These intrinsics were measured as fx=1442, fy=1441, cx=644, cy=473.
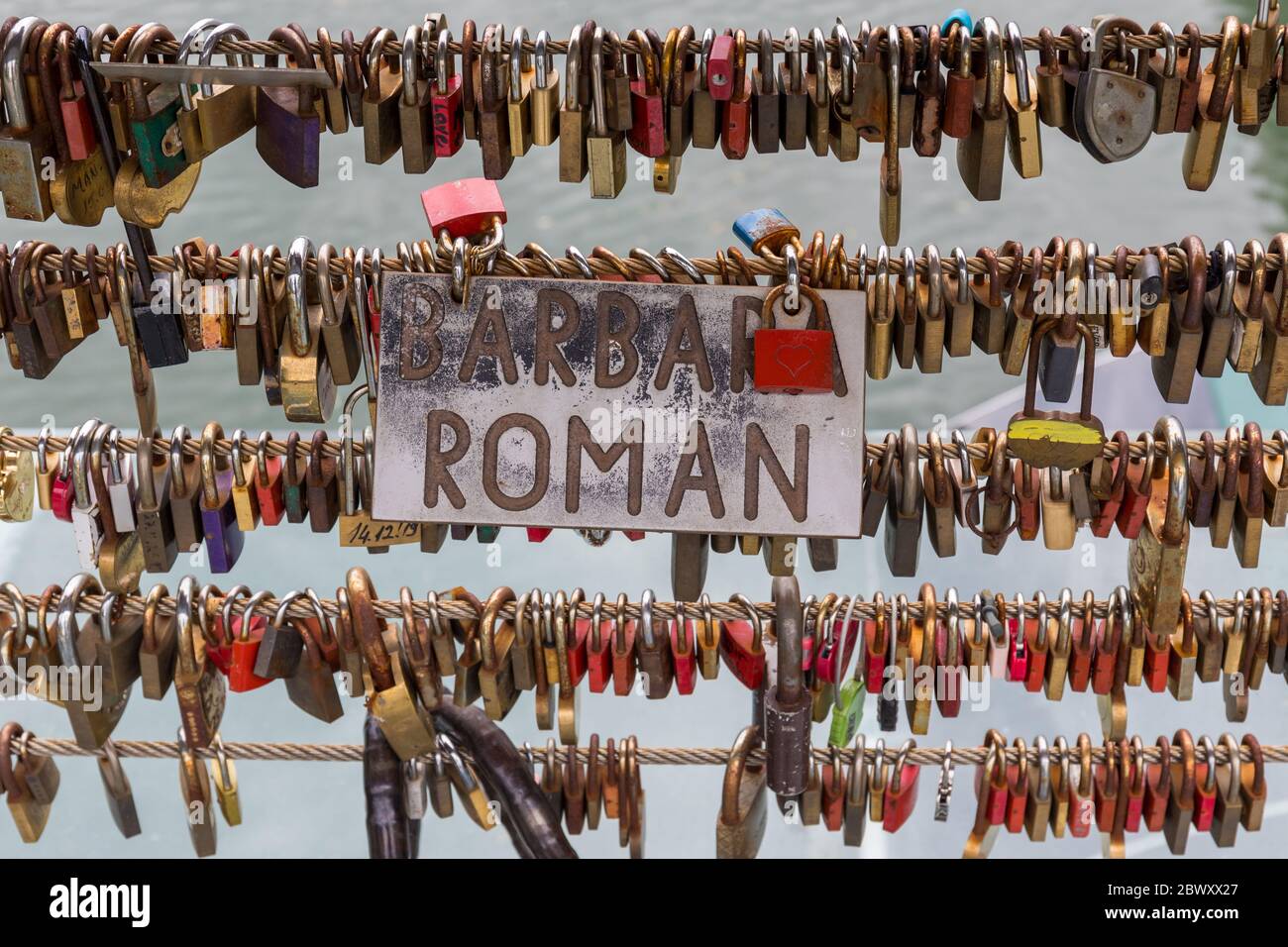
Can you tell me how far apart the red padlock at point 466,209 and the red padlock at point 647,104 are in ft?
0.46

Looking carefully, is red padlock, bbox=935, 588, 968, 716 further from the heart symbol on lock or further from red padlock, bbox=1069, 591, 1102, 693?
the heart symbol on lock

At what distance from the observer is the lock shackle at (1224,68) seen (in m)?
1.21

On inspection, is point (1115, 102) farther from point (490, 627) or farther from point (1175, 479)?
point (490, 627)

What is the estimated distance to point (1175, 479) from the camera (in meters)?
1.34

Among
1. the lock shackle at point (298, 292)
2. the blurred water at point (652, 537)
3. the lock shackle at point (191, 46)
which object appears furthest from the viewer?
the blurred water at point (652, 537)

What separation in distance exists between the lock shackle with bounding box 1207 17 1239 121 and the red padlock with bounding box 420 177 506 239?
626mm

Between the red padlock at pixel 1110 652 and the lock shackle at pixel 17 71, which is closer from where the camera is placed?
the lock shackle at pixel 17 71

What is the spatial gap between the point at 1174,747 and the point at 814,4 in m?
2.00

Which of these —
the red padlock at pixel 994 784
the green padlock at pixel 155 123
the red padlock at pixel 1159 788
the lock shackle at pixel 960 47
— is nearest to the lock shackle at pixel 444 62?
the green padlock at pixel 155 123

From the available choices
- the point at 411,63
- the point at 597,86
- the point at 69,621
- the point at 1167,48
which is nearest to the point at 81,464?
the point at 69,621

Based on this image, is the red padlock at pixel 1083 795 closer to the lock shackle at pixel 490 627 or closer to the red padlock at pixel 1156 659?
the red padlock at pixel 1156 659

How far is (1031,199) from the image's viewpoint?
132 inches

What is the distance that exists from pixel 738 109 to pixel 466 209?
0.85ft

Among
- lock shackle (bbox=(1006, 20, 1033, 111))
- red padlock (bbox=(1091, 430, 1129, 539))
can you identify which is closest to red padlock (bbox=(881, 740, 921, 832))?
red padlock (bbox=(1091, 430, 1129, 539))
